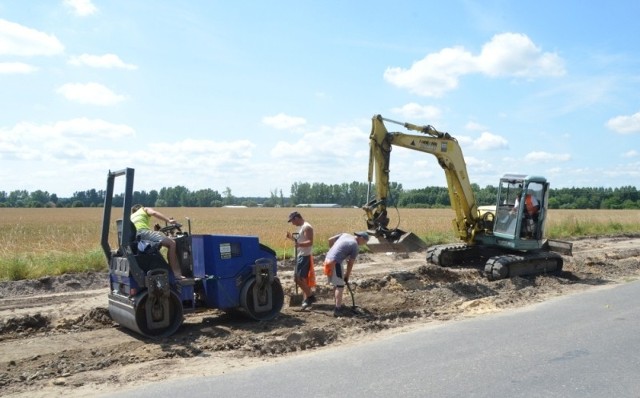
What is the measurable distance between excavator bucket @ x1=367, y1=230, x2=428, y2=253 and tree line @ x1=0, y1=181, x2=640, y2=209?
35149 mm

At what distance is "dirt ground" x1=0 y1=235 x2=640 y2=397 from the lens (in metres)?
6.76

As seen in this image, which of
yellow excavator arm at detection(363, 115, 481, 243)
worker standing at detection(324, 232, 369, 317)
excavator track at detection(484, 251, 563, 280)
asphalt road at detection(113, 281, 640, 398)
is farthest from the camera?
excavator track at detection(484, 251, 563, 280)

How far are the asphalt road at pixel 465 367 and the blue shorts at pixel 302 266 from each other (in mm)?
2474

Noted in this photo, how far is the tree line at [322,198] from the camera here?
6339cm

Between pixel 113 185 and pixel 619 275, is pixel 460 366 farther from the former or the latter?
pixel 619 275

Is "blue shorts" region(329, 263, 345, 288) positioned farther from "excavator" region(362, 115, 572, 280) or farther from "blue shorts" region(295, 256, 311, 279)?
"excavator" region(362, 115, 572, 280)

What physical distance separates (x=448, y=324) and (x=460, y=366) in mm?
2555

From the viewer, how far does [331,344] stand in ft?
26.5

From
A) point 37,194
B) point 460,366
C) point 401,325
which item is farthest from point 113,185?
point 37,194

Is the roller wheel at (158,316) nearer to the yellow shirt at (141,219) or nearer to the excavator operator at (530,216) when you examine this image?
the yellow shirt at (141,219)

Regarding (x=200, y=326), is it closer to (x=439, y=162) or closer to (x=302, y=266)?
(x=302, y=266)

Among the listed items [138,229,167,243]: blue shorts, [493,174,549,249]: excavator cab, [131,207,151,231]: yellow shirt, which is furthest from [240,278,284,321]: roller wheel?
[493,174,549,249]: excavator cab

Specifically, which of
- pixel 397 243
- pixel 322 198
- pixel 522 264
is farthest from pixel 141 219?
pixel 322 198

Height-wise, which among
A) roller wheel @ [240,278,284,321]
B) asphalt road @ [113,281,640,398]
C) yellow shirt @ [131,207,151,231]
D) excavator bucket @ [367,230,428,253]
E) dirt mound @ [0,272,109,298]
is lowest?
asphalt road @ [113,281,640,398]
